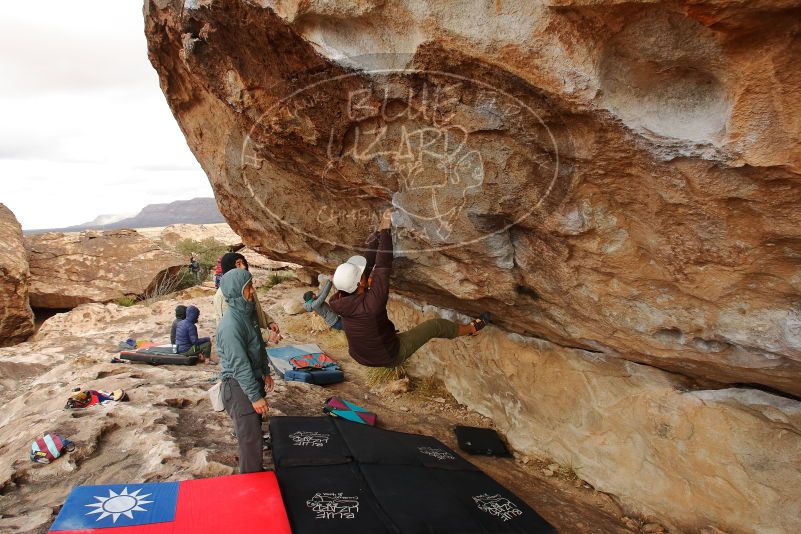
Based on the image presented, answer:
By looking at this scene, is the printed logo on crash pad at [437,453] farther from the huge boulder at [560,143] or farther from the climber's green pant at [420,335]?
the huge boulder at [560,143]

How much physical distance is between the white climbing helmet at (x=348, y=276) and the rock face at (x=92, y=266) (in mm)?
8764

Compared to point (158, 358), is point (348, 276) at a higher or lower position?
higher

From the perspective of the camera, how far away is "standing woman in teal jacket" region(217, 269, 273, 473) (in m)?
2.85

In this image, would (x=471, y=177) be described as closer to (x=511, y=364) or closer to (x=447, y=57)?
(x=447, y=57)

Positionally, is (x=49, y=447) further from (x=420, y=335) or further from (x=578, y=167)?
(x=578, y=167)

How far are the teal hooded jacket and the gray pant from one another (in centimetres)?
10

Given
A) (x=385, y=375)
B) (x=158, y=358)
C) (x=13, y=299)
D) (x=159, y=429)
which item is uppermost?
(x=13, y=299)

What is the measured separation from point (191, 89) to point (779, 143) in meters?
3.82

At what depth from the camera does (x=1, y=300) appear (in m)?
8.03

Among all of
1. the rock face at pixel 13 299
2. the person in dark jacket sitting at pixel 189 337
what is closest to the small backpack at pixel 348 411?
the person in dark jacket sitting at pixel 189 337

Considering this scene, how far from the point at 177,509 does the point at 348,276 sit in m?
1.75

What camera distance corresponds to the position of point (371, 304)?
3404 mm

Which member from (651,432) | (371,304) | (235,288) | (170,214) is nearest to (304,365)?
(371,304)

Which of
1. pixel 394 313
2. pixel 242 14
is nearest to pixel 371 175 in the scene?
pixel 242 14
